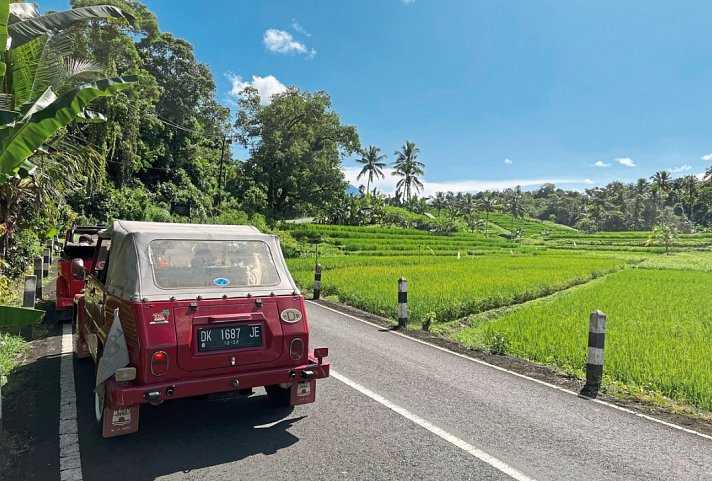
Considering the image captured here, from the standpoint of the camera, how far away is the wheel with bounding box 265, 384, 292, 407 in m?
4.77

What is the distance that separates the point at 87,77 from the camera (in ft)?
27.5

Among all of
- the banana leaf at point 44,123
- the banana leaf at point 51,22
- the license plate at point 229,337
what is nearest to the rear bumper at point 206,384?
the license plate at point 229,337

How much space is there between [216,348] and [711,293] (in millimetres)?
19167

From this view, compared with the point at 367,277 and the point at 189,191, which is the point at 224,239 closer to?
the point at 367,277

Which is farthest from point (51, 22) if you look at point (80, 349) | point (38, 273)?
point (38, 273)

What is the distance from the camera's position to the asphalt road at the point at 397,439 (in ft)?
11.7

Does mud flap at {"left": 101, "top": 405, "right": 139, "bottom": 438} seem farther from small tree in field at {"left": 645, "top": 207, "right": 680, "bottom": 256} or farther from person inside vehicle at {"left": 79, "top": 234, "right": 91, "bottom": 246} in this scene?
small tree in field at {"left": 645, "top": 207, "right": 680, "bottom": 256}

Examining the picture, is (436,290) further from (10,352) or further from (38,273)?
(38,273)

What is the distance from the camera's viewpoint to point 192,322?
13.0 ft

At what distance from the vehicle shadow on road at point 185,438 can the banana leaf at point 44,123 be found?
2.58 m

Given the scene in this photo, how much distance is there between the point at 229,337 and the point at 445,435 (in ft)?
7.07

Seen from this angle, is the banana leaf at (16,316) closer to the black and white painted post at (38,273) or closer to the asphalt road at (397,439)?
the asphalt road at (397,439)

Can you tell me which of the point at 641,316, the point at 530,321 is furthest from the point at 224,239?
the point at 641,316

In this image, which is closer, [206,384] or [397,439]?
[206,384]
